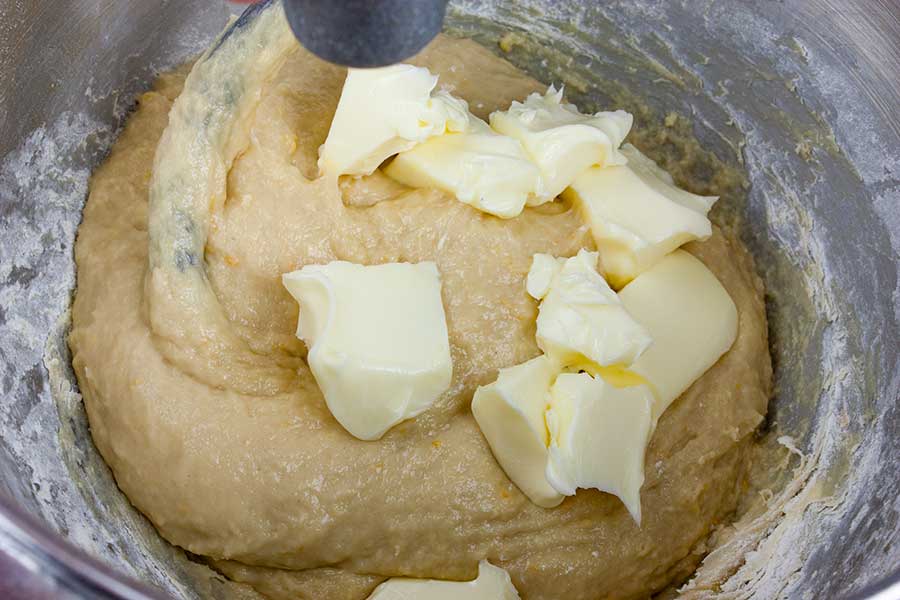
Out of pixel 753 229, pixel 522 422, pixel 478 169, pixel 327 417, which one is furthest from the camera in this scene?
pixel 753 229

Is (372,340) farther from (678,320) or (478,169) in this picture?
(678,320)

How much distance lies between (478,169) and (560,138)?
21cm

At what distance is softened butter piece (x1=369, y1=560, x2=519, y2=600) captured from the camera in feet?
5.76

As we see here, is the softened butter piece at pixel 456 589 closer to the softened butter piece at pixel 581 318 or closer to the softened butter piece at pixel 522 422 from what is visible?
the softened butter piece at pixel 522 422

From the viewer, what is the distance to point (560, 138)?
200 centimetres

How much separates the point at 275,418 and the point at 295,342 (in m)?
0.19

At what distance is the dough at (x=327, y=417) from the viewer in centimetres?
181

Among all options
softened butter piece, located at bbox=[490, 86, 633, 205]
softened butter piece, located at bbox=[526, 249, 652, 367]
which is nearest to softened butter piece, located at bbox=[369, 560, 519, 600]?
softened butter piece, located at bbox=[526, 249, 652, 367]

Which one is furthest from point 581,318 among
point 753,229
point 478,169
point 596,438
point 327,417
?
point 753,229

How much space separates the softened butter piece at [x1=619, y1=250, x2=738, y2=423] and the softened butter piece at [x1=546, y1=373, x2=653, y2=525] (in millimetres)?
116

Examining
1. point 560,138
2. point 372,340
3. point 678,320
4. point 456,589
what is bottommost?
point 456,589

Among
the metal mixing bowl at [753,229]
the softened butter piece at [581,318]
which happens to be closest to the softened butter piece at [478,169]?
the softened butter piece at [581,318]

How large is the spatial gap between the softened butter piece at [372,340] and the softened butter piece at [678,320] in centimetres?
47

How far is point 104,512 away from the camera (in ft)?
6.12
